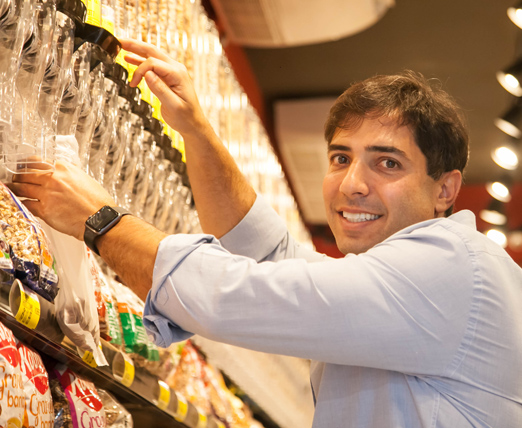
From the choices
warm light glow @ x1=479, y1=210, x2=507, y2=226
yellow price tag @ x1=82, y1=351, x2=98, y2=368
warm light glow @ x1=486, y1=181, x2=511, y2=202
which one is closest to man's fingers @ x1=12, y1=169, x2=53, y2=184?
yellow price tag @ x1=82, y1=351, x2=98, y2=368

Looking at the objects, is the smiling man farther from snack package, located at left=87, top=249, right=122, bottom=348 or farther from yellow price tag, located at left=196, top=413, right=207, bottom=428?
yellow price tag, located at left=196, top=413, right=207, bottom=428

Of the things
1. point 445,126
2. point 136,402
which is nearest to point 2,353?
point 136,402

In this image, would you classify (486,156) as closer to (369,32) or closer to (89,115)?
(369,32)

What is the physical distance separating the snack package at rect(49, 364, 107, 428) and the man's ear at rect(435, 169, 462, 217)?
2.97 feet

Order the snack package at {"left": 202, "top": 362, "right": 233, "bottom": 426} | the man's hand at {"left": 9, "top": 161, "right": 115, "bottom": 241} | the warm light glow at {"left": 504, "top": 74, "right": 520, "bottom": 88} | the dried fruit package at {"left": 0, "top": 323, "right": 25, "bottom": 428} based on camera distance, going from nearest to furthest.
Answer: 1. the dried fruit package at {"left": 0, "top": 323, "right": 25, "bottom": 428}
2. the man's hand at {"left": 9, "top": 161, "right": 115, "bottom": 241}
3. the snack package at {"left": 202, "top": 362, "right": 233, "bottom": 426}
4. the warm light glow at {"left": 504, "top": 74, "right": 520, "bottom": 88}

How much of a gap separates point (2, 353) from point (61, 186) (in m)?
0.32

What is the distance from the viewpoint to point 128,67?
1.69 meters

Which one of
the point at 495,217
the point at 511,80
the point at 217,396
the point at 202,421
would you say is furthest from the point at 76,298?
the point at 495,217

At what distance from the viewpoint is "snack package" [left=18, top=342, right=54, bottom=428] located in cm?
111

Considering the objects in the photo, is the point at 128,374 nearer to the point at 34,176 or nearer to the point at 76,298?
the point at 76,298

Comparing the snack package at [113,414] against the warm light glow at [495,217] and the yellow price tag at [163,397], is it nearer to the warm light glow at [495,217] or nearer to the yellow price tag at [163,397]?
the yellow price tag at [163,397]

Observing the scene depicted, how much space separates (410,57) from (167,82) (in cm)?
429

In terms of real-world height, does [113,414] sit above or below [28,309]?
below

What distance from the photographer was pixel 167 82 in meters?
1.63
